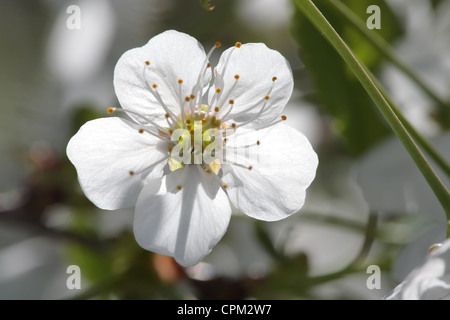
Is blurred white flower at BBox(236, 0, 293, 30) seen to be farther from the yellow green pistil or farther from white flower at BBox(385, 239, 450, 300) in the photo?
white flower at BBox(385, 239, 450, 300)

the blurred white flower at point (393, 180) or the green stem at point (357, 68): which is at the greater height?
the green stem at point (357, 68)

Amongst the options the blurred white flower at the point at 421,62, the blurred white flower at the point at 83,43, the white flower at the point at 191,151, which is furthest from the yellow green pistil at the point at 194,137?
the blurred white flower at the point at 83,43

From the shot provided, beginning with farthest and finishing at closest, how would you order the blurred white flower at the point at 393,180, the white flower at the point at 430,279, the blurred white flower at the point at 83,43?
the blurred white flower at the point at 83,43 < the blurred white flower at the point at 393,180 < the white flower at the point at 430,279

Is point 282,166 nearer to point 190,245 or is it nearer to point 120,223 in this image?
point 190,245

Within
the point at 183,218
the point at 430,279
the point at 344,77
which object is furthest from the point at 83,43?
the point at 430,279

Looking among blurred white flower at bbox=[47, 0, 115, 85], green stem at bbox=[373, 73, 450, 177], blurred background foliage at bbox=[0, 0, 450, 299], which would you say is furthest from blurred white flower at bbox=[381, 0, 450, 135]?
blurred white flower at bbox=[47, 0, 115, 85]

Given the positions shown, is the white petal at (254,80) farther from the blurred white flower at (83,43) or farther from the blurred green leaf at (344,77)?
the blurred white flower at (83,43)

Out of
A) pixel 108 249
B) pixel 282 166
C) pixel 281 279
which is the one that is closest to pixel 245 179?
pixel 282 166
